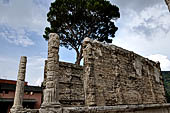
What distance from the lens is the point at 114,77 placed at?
6906 mm

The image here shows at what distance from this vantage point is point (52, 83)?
337cm

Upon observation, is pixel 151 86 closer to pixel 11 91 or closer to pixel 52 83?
pixel 52 83

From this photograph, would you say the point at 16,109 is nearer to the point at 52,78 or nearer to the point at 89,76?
the point at 52,78

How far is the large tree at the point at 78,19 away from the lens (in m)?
11.7

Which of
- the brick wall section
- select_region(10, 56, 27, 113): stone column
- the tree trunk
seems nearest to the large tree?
the tree trunk

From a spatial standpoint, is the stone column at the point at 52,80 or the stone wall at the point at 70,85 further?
the stone wall at the point at 70,85

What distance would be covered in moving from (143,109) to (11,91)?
10811 millimetres

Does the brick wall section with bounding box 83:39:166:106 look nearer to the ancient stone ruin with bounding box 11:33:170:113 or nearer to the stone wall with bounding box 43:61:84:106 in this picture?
the ancient stone ruin with bounding box 11:33:170:113

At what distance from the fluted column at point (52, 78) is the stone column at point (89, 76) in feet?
8.44

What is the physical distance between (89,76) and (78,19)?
7.27 meters

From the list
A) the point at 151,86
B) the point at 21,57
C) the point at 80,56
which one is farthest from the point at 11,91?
the point at 151,86

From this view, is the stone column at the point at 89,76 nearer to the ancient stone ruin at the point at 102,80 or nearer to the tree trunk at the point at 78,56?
the ancient stone ruin at the point at 102,80

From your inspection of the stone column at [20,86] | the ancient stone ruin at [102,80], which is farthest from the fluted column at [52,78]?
the stone column at [20,86]

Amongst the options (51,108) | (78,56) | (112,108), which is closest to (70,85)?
(112,108)
